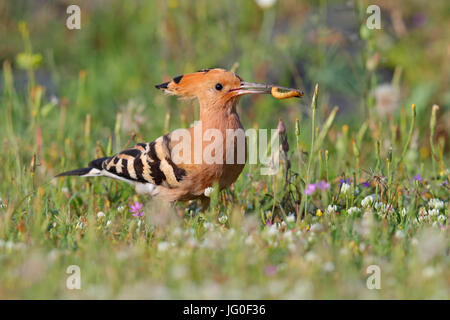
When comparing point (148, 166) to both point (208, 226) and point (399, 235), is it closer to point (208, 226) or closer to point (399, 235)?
point (208, 226)

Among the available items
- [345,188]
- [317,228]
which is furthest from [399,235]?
[345,188]

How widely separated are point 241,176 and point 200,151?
72cm

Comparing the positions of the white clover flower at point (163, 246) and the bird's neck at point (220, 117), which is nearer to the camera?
the white clover flower at point (163, 246)

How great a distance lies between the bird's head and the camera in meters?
3.58

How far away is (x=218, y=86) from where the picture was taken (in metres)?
3.61

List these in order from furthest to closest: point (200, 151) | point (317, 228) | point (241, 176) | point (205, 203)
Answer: point (241, 176) → point (205, 203) → point (200, 151) → point (317, 228)

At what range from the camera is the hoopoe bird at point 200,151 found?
3.54 m

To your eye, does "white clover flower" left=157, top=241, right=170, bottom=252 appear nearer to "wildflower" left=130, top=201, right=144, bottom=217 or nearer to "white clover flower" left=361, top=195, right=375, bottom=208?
"wildflower" left=130, top=201, right=144, bottom=217

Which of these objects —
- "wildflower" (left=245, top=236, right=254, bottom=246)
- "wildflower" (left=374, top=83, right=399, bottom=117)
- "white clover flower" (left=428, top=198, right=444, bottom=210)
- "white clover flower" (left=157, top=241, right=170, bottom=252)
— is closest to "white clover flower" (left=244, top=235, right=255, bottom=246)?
"wildflower" (left=245, top=236, right=254, bottom=246)

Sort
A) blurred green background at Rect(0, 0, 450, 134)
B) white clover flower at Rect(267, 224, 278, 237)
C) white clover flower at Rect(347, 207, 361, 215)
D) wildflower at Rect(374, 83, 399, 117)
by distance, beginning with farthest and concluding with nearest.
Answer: blurred green background at Rect(0, 0, 450, 134), wildflower at Rect(374, 83, 399, 117), white clover flower at Rect(347, 207, 361, 215), white clover flower at Rect(267, 224, 278, 237)

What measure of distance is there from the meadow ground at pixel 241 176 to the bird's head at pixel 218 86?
32cm

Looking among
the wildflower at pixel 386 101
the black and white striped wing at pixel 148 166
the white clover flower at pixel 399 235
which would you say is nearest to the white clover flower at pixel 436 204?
the white clover flower at pixel 399 235

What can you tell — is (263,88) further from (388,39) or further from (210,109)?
(388,39)

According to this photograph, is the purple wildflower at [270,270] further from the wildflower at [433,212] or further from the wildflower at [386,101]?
the wildflower at [386,101]
